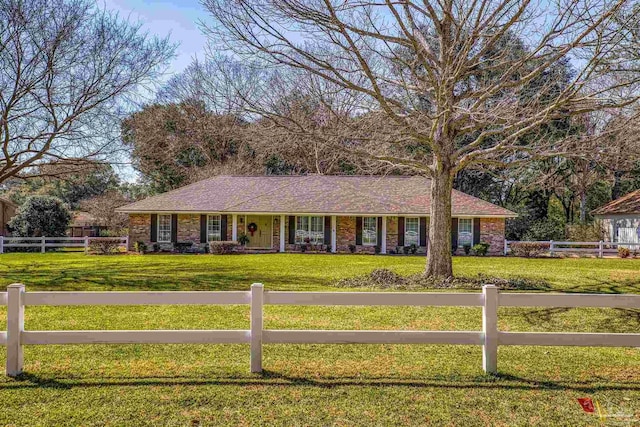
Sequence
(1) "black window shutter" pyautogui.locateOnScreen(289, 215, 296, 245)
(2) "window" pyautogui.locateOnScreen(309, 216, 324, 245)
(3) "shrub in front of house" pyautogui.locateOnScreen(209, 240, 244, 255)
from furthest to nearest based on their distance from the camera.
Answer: (1) "black window shutter" pyautogui.locateOnScreen(289, 215, 296, 245) < (2) "window" pyautogui.locateOnScreen(309, 216, 324, 245) < (3) "shrub in front of house" pyautogui.locateOnScreen(209, 240, 244, 255)

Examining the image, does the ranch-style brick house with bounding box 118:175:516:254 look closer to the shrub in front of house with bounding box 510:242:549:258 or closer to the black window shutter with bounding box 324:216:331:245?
the black window shutter with bounding box 324:216:331:245

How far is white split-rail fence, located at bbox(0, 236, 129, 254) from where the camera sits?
26.1 meters

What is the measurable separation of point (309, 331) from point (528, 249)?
21.7 meters

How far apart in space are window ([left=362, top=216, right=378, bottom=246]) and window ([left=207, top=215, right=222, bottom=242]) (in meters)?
7.37

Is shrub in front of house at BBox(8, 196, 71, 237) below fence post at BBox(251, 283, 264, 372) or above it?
above

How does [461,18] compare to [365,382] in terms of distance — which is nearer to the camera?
[365,382]

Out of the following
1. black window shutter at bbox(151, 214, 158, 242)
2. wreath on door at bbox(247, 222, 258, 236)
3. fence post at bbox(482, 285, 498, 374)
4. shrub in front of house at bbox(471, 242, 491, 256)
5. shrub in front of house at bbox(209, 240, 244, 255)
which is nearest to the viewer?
fence post at bbox(482, 285, 498, 374)

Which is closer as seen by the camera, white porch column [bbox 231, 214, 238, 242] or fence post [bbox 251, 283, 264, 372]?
fence post [bbox 251, 283, 264, 372]

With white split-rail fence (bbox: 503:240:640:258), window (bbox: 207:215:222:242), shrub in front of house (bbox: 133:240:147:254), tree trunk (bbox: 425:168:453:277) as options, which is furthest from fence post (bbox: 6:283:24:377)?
white split-rail fence (bbox: 503:240:640:258)

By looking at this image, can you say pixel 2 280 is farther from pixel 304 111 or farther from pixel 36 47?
pixel 304 111

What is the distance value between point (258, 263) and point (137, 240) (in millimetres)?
10376

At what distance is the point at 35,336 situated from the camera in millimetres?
4887

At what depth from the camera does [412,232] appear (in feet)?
84.0

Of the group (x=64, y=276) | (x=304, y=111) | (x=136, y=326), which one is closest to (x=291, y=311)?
(x=136, y=326)
